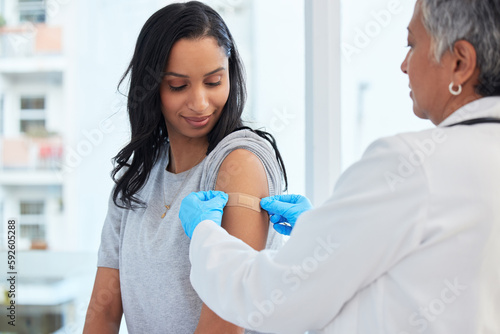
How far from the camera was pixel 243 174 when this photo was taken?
119 centimetres

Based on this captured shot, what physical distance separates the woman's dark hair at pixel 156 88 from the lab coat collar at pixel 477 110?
58cm

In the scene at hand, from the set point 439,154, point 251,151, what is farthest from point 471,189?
point 251,151

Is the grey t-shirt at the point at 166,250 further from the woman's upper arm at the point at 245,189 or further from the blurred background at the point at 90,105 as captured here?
the blurred background at the point at 90,105

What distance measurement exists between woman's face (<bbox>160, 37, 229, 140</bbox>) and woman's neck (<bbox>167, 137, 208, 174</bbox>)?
0.05m

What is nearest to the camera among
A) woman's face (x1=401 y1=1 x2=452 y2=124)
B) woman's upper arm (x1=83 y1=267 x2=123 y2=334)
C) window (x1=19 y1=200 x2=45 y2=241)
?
woman's face (x1=401 y1=1 x2=452 y2=124)

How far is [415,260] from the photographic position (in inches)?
31.9

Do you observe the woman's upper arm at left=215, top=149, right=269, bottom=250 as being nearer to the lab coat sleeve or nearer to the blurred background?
the lab coat sleeve

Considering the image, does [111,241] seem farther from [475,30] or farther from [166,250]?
[475,30]

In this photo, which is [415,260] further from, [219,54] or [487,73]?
[219,54]

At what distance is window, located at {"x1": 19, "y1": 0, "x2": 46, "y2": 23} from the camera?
2.10 metres

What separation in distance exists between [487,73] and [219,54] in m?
0.68

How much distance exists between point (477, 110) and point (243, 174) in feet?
1.83

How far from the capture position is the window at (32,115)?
6.89 ft

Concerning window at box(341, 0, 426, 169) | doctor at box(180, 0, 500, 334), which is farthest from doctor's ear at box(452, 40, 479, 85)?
window at box(341, 0, 426, 169)
